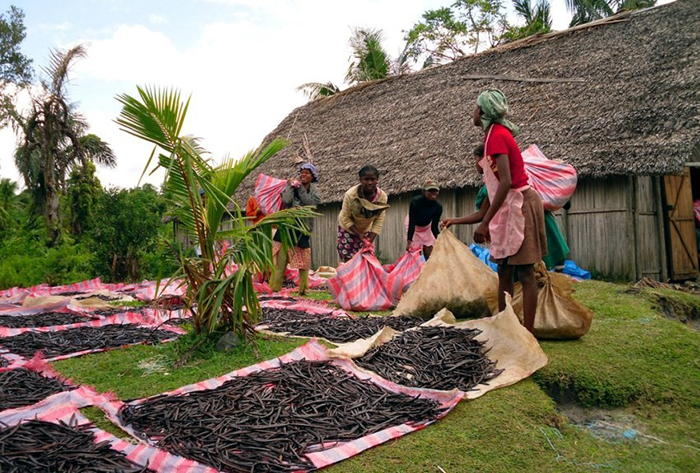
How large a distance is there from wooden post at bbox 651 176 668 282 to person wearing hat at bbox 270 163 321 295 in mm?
6154

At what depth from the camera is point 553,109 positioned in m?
10.9

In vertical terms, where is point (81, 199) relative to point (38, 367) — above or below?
above

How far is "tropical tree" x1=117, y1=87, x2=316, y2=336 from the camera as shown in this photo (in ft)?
12.3

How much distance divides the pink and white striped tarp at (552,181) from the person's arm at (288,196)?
10.8 ft

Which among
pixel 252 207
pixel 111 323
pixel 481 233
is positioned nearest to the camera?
pixel 481 233

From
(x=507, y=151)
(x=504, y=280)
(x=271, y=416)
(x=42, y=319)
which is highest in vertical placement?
(x=507, y=151)

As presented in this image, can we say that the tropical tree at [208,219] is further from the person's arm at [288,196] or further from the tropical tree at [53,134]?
the tropical tree at [53,134]

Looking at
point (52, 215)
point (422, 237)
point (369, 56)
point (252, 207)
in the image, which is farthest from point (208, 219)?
point (369, 56)

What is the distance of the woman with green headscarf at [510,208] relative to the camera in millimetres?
4070

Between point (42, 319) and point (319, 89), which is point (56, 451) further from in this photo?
point (319, 89)

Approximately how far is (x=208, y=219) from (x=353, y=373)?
163cm

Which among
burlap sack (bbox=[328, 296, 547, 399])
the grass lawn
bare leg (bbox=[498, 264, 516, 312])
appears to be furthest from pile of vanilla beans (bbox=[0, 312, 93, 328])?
bare leg (bbox=[498, 264, 516, 312])

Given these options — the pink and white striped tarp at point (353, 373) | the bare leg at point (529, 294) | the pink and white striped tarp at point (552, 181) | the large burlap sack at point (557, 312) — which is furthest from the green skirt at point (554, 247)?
the pink and white striped tarp at point (353, 373)

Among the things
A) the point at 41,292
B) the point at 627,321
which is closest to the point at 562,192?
the point at 627,321
